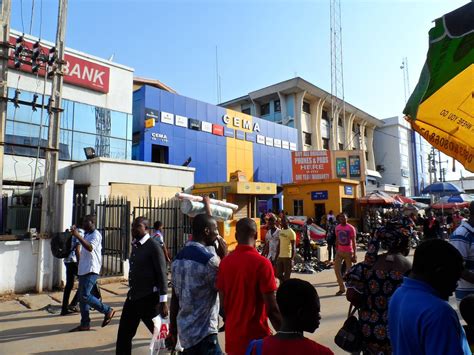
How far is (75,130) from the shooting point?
15.3m

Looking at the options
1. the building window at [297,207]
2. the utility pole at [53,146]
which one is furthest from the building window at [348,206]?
the utility pole at [53,146]

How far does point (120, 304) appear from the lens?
732 cm

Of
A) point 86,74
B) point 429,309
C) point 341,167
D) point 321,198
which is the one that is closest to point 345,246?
point 429,309

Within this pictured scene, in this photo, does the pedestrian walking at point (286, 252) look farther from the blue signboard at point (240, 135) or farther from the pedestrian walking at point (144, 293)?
the blue signboard at point (240, 135)

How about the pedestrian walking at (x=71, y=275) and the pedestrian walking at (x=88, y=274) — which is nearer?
the pedestrian walking at (x=88, y=274)

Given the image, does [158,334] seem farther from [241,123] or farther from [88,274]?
[241,123]

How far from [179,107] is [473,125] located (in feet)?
66.0

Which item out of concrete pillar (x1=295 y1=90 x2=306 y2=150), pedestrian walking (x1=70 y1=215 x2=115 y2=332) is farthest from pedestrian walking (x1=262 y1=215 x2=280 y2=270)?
A: concrete pillar (x1=295 y1=90 x2=306 y2=150)

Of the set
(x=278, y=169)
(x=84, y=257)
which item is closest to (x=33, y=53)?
(x=84, y=257)

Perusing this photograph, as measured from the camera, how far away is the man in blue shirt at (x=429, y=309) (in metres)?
1.59

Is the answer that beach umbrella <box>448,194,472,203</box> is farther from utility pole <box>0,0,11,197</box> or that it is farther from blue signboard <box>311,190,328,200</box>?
utility pole <box>0,0,11,197</box>

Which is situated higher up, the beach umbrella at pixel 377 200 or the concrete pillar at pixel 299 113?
the concrete pillar at pixel 299 113

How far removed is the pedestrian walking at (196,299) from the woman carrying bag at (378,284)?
1125 mm

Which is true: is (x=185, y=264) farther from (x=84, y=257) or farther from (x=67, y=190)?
(x=67, y=190)
